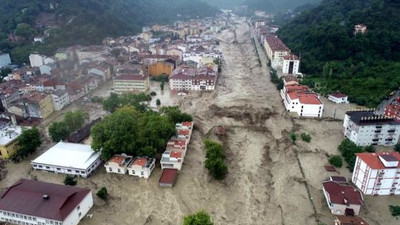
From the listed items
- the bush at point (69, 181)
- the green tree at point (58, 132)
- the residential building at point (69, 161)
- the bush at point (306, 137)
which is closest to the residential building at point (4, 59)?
the green tree at point (58, 132)

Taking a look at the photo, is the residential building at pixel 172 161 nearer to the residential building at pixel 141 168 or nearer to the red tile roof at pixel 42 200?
the residential building at pixel 141 168

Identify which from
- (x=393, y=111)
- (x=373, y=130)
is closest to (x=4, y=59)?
(x=373, y=130)

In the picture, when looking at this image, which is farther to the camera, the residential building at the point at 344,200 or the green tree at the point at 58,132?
the green tree at the point at 58,132

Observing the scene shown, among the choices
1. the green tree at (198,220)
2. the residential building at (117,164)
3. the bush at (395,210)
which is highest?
the green tree at (198,220)

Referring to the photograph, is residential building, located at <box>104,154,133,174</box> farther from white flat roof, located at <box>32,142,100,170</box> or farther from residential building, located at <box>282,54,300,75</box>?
residential building, located at <box>282,54,300,75</box>

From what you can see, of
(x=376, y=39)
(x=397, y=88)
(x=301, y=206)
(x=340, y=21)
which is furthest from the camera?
(x=340, y=21)

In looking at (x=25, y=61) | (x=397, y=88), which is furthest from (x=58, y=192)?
(x=25, y=61)

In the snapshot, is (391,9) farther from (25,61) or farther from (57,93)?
(25,61)
